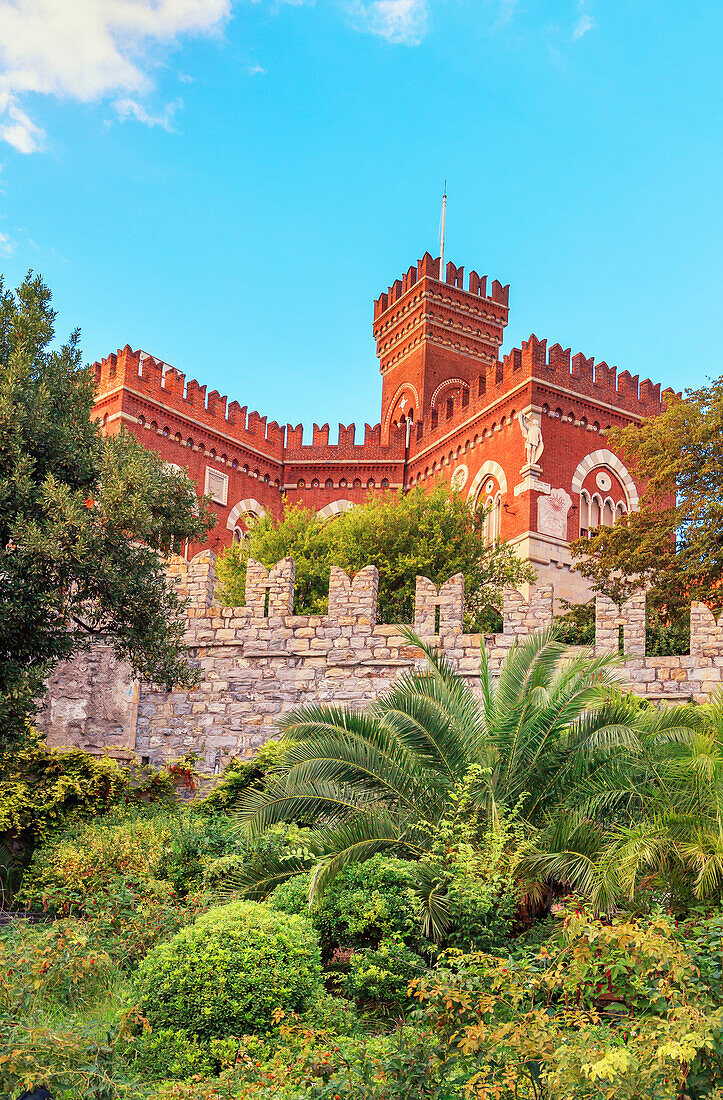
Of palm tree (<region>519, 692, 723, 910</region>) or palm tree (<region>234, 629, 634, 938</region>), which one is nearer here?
palm tree (<region>519, 692, 723, 910</region>)

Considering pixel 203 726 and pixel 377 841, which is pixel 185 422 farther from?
pixel 377 841

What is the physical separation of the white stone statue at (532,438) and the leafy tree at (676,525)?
5.95m

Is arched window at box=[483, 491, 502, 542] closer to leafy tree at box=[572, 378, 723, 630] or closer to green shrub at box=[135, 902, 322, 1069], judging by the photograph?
leafy tree at box=[572, 378, 723, 630]

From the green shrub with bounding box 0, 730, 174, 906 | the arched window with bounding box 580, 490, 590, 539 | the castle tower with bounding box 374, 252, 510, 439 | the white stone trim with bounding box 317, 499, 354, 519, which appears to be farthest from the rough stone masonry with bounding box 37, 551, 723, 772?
the castle tower with bounding box 374, 252, 510, 439

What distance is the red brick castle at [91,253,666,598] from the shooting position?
27.4m

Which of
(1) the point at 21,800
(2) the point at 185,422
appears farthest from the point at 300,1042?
(2) the point at 185,422

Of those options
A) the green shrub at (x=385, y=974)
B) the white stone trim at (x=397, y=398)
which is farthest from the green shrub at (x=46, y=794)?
the white stone trim at (x=397, y=398)

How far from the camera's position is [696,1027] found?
5.83 m

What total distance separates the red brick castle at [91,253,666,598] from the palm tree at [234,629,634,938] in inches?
654

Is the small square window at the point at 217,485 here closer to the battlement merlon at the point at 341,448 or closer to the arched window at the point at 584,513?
the battlement merlon at the point at 341,448

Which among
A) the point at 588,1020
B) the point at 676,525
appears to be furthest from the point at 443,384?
the point at 588,1020

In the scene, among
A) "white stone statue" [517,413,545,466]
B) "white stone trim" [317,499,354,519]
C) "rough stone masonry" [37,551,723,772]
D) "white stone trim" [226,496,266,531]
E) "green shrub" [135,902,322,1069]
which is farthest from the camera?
"white stone trim" [317,499,354,519]

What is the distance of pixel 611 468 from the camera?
28547mm

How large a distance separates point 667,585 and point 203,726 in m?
8.91
